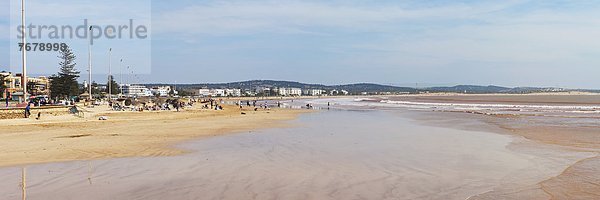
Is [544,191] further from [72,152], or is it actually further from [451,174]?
[72,152]

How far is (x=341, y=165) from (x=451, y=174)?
223cm

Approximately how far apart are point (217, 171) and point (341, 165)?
259cm

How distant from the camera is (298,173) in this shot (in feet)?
29.4

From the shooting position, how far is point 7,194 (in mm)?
6930

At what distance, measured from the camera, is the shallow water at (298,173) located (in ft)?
23.7

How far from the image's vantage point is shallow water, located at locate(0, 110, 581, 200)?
7215 millimetres

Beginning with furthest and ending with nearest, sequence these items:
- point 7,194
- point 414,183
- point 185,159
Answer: point 185,159
point 414,183
point 7,194

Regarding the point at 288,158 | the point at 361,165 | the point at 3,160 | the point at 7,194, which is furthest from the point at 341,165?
the point at 3,160

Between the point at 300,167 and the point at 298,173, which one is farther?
the point at 300,167

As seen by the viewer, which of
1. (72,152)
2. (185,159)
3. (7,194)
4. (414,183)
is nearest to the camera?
(7,194)

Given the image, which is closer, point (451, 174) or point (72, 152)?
point (451, 174)

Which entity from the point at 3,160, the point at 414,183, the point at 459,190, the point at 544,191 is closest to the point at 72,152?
the point at 3,160

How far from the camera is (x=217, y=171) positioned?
912cm

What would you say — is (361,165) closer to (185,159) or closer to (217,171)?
(217,171)
